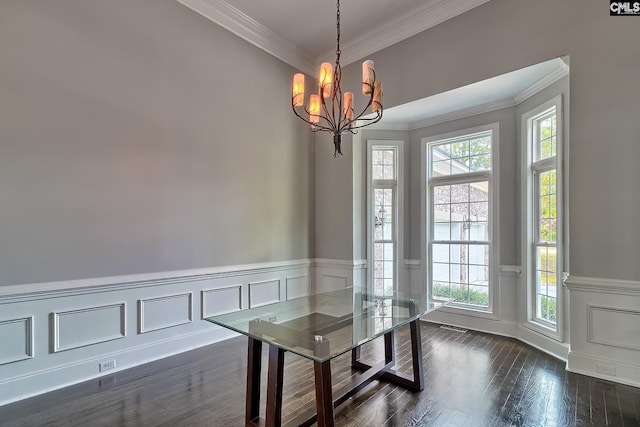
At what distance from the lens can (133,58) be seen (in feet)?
10.7

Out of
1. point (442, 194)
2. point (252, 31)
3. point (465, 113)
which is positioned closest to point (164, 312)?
point (252, 31)

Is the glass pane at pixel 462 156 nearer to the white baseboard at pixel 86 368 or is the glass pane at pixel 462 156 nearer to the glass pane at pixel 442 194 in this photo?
the glass pane at pixel 442 194

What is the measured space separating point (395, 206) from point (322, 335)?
3436 millimetres

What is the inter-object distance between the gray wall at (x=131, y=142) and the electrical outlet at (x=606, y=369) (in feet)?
12.2

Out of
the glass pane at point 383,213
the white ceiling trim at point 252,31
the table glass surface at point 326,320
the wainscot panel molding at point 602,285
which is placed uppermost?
the white ceiling trim at point 252,31

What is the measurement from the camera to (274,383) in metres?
2.04

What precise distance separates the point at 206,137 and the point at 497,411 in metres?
3.90

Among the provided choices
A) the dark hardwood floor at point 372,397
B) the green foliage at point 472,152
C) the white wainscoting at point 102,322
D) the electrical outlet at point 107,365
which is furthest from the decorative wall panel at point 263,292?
the green foliage at point 472,152

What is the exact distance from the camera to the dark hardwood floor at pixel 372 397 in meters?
2.34

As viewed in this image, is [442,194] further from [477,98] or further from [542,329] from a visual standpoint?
[542,329]

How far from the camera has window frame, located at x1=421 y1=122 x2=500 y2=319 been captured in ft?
14.3

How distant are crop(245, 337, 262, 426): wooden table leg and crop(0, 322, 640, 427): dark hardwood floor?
0.16 metres

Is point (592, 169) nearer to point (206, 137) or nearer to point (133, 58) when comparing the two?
point (206, 137)

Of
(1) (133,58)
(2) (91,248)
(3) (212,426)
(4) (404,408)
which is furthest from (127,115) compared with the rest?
(4) (404,408)
